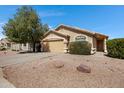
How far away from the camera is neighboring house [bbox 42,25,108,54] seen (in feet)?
82.6

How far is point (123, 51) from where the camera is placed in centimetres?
1761

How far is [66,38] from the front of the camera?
87.1 ft

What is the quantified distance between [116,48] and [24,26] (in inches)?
580

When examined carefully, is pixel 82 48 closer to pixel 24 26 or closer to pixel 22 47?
pixel 24 26

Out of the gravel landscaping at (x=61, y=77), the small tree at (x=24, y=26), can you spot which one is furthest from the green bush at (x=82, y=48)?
the gravel landscaping at (x=61, y=77)

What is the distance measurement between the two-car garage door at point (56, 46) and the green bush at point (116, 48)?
28.7 ft

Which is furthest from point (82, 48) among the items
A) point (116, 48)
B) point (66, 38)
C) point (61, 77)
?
point (61, 77)

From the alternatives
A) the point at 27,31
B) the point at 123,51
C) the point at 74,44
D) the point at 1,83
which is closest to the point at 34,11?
the point at 27,31

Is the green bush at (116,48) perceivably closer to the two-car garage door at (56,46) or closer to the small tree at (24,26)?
the two-car garage door at (56,46)

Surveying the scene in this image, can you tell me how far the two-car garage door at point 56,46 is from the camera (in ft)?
87.8

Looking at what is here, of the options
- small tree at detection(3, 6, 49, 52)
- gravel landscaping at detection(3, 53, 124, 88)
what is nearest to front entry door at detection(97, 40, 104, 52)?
small tree at detection(3, 6, 49, 52)

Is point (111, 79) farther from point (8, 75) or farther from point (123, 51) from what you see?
point (123, 51)

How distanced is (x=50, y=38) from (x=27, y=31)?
12.5 ft
